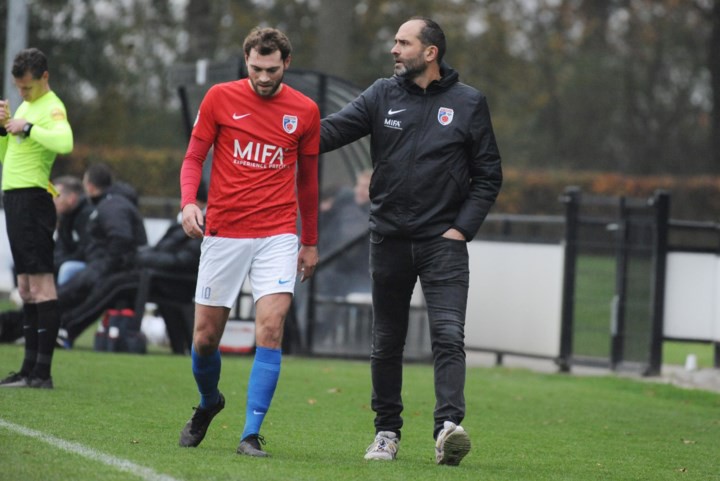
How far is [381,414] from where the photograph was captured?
23.2 ft

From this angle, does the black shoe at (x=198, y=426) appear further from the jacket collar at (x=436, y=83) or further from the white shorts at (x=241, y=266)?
the jacket collar at (x=436, y=83)

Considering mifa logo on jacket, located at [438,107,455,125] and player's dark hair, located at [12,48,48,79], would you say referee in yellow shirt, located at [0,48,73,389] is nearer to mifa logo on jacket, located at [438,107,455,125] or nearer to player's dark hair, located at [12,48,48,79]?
player's dark hair, located at [12,48,48,79]

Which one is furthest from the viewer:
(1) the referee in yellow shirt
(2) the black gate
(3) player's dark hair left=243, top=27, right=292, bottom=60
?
(2) the black gate

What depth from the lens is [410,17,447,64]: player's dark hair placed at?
6934mm

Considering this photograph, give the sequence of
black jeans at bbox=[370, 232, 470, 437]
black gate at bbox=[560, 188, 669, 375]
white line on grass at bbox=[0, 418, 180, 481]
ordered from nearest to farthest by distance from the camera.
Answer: white line on grass at bbox=[0, 418, 180, 481] → black jeans at bbox=[370, 232, 470, 437] → black gate at bbox=[560, 188, 669, 375]

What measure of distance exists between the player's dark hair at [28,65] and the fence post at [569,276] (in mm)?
6832

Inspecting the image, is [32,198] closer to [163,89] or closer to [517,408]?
[517,408]

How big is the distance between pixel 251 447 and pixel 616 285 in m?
8.22

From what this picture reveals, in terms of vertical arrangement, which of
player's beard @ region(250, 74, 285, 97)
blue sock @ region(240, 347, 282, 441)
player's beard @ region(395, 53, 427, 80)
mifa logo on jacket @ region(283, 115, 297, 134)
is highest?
player's beard @ region(395, 53, 427, 80)

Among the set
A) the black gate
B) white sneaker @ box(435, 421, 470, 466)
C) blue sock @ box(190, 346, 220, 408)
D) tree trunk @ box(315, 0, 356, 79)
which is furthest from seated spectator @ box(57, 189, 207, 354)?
tree trunk @ box(315, 0, 356, 79)

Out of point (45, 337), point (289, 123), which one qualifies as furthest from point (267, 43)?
point (45, 337)

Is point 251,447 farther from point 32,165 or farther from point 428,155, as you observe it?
point 32,165

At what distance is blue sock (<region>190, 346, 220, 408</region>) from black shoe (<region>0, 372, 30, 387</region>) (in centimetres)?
285

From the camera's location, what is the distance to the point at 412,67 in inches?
271
